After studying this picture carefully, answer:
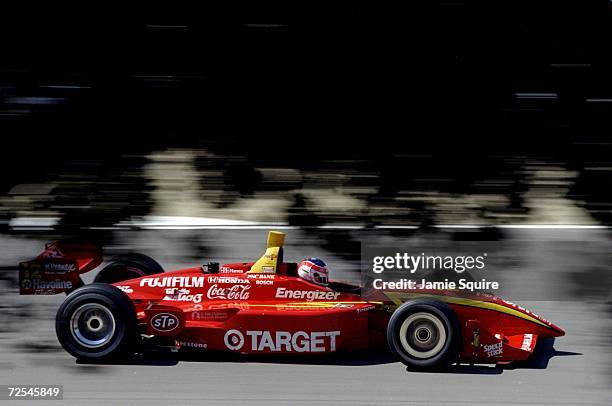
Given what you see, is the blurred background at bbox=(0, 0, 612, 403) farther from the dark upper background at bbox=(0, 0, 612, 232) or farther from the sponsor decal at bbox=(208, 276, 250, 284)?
the sponsor decal at bbox=(208, 276, 250, 284)

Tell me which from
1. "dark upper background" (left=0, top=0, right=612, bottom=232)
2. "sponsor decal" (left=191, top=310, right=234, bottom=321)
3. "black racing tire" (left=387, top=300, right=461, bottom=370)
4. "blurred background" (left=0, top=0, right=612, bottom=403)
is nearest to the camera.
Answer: "black racing tire" (left=387, top=300, right=461, bottom=370)

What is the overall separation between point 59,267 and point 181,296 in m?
1.11

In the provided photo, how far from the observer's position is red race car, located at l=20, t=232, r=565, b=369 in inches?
168

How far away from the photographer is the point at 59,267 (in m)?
5.26

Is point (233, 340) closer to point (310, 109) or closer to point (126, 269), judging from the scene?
point (126, 269)

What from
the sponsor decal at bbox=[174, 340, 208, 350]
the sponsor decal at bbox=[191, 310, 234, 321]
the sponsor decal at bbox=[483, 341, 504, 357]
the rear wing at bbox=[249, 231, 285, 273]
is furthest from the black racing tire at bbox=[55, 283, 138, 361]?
the sponsor decal at bbox=[483, 341, 504, 357]

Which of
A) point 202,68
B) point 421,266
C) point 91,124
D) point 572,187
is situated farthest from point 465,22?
point 91,124

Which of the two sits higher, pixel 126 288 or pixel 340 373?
pixel 126 288

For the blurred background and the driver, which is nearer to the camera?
the driver

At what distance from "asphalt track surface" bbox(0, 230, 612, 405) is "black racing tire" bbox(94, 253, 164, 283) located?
1.24 ft

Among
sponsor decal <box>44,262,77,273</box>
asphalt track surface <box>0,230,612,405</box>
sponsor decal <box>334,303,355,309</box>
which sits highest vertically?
sponsor decal <box>44,262,77,273</box>

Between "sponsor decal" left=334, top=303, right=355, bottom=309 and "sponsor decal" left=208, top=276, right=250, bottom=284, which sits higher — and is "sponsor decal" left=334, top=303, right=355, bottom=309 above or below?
below

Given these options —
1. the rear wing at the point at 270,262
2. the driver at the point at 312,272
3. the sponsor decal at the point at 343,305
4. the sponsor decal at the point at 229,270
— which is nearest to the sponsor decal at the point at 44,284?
the sponsor decal at the point at 229,270

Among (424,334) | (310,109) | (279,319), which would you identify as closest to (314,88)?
(310,109)
